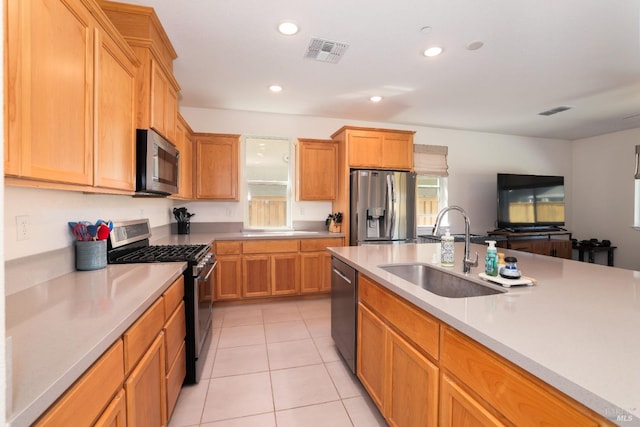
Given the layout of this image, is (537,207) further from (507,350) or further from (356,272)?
(507,350)

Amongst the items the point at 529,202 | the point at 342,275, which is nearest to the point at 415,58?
the point at 342,275

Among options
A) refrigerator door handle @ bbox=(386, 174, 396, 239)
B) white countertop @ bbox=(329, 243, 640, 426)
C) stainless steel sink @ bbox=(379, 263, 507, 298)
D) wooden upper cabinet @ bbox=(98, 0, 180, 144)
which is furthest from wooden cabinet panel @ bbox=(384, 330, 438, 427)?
refrigerator door handle @ bbox=(386, 174, 396, 239)

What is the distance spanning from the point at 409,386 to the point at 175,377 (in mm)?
1359

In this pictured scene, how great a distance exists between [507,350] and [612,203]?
6.38 m

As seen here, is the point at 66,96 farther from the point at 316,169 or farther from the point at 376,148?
the point at 376,148

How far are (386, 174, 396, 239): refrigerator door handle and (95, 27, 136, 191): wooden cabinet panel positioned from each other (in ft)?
9.59

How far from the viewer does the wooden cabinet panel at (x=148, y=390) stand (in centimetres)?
111

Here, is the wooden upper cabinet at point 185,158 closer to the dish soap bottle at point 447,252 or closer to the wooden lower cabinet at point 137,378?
the wooden lower cabinet at point 137,378

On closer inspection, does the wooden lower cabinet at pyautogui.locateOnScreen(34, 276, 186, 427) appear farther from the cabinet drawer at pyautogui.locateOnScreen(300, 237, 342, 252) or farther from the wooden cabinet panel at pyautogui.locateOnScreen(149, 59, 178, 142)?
the cabinet drawer at pyautogui.locateOnScreen(300, 237, 342, 252)

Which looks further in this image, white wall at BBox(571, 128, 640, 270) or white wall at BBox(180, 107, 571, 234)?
white wall at BBox(571, 128, 640, 270)

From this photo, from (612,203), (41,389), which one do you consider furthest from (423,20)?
(612,203)

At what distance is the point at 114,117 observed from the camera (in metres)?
1.58

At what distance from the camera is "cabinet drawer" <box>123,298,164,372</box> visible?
1082 mm

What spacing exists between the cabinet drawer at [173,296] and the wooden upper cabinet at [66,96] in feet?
2.12
